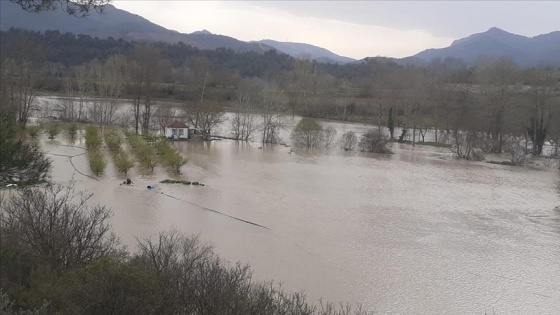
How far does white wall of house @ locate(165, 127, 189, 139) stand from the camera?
35562 mm

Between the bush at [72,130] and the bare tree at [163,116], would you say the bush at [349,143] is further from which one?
the bush at [72,130]

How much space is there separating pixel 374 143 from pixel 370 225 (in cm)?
2021

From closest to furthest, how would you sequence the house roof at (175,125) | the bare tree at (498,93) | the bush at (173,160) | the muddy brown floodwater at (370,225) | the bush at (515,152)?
the muddy brown floodwater at (370,225) → the bush at (173,160) → the bush at (515,152) → the house roof at (175,125) → the bare tree at (498,93)

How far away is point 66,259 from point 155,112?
34.0 meters

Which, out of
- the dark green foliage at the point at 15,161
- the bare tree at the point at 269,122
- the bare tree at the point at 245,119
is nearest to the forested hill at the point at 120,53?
the bare tree at the point at 245,119

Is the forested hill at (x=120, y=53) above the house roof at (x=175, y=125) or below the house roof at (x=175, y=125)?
above

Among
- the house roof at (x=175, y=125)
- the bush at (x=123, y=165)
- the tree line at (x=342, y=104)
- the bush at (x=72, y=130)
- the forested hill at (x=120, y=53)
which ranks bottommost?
the bush at (x=123, y=165)

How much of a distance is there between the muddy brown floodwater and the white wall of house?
709 cm

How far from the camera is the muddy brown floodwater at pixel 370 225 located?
1116 centimetres

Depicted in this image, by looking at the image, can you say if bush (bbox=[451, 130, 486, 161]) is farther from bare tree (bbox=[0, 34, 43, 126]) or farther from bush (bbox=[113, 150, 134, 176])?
bare tree (bbox=[0, 34, 43, 126])

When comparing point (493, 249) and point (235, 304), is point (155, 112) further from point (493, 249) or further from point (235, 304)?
point (235, 304)

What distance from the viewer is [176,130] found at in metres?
35.7

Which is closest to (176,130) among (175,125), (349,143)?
(175,125)

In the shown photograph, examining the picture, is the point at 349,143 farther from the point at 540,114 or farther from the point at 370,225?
the point at 370,225
